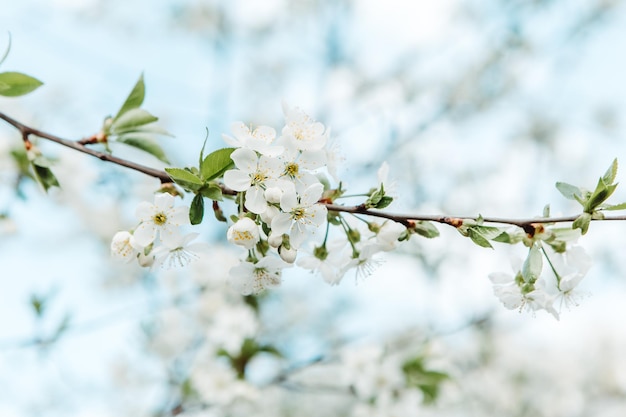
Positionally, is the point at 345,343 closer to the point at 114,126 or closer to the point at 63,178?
the point at 63,178

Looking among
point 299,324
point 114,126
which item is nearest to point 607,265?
point 299,324

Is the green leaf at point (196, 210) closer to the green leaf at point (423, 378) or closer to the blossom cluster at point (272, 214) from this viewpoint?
the blossom cluster at point (272, 214)

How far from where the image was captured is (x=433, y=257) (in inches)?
113

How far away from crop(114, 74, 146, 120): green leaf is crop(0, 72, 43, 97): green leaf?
13 cm

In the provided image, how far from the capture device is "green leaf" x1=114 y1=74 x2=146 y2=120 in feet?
3.35

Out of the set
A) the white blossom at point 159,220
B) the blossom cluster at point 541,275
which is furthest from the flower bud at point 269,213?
the blossom cluster at point 541,275

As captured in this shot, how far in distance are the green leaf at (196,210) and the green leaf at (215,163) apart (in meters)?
0.03

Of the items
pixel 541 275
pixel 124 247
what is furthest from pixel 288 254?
pixel 541 275

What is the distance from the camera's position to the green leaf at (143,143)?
3.31 ft

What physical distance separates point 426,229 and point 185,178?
323 mm

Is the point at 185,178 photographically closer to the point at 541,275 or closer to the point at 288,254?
the point at 288,254

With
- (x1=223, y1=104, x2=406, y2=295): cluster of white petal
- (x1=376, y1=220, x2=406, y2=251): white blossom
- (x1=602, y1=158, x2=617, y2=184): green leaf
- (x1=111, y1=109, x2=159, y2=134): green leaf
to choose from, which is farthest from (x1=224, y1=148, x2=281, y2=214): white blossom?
(x1=602, y1=158, x2=617, y2=184): green leaf

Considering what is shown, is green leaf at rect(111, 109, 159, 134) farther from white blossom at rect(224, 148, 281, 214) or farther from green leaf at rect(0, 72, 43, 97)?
white blossom at rect(224, 148, 281, 214)

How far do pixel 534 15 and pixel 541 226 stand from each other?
3.92 metres
